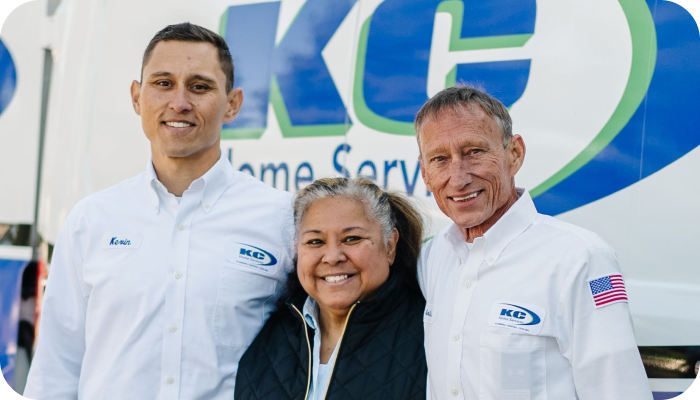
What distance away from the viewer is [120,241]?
2.20 metres

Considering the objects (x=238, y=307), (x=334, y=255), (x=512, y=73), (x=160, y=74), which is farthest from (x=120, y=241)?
(x=512, y=73)

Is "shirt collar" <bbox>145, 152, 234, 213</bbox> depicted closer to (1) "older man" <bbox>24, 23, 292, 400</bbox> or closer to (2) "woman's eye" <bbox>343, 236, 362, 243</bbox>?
(1) "older man" <bbox>24, 23, 292, 400</bbox>

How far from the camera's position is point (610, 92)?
2094 mm

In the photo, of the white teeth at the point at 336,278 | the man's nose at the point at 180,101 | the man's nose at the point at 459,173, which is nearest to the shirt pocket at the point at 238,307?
the white teeth at the point at 336,278

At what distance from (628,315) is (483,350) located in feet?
1.15

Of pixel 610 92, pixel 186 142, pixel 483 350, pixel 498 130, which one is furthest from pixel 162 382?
pixel 610 92

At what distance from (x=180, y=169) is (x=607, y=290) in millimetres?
1318

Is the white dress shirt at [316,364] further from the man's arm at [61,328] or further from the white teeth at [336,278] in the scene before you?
the man's arm at [61,328]

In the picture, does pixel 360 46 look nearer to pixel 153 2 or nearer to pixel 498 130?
pixel 498 130

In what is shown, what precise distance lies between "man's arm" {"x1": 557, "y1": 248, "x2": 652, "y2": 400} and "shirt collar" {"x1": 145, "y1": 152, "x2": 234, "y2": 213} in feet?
3.65

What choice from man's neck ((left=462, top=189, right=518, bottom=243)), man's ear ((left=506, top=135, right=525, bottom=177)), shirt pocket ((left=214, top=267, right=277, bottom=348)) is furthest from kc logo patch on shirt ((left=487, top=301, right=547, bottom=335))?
shirt pocket ((left=214, top=267, right=277, bottom=348))

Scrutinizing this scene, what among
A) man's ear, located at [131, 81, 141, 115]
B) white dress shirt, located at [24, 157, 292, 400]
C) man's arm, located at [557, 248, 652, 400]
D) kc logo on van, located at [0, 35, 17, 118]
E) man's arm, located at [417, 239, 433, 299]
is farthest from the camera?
kc logo on van, located at [0, 35, 17, 118]

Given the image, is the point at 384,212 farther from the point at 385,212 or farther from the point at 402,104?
the point at 402,104

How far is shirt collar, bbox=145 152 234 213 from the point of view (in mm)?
2248
